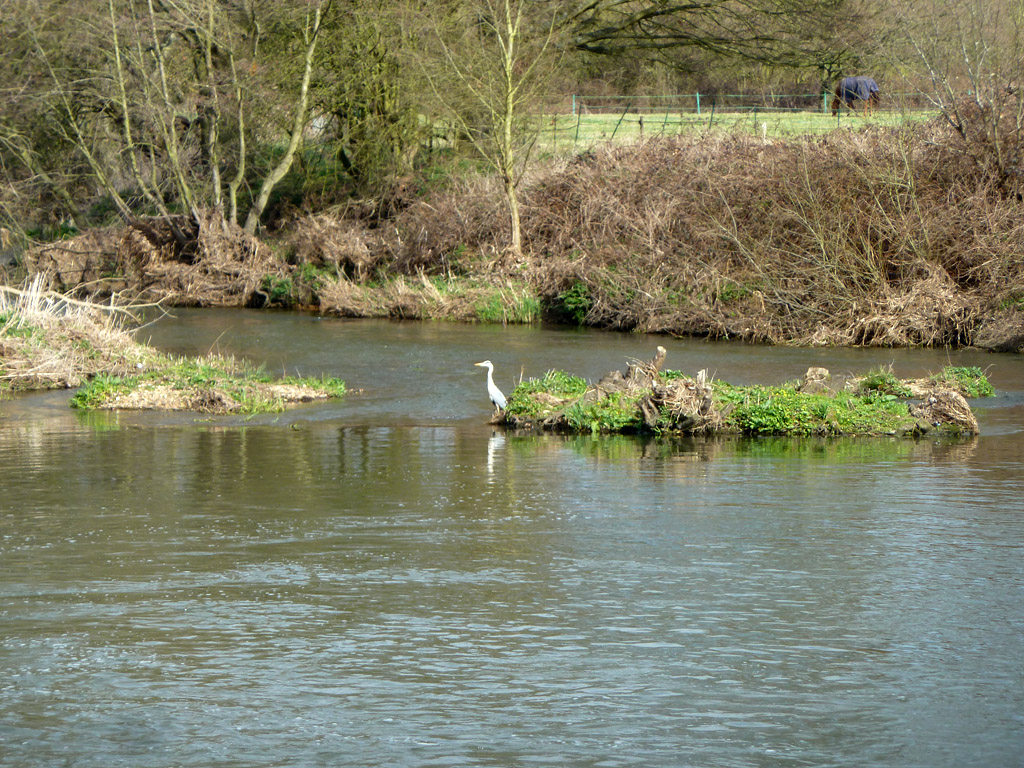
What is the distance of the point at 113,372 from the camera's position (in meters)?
19.1

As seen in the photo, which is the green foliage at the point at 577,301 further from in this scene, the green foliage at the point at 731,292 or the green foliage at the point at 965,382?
the green foliage at the point at 965,382

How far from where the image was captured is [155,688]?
6.75m

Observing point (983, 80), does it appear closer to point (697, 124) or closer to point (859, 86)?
point (697, 124)

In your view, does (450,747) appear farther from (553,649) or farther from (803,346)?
(803,346)

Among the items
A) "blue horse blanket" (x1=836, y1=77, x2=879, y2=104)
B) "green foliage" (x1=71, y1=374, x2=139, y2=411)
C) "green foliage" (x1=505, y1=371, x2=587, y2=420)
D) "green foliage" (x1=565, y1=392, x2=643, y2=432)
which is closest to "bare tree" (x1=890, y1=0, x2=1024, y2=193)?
"blue horse blanket" (x1=836, y1=77, x2=879, y2=104)

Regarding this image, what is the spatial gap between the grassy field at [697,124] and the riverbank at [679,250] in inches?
83.6

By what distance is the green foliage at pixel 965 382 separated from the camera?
17641mm

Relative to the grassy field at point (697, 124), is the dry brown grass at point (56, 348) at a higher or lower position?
lower

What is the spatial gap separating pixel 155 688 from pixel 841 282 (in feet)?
69.5

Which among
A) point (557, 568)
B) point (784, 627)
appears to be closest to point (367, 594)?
point (557, 568)

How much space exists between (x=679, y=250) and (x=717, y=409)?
45.0 ft

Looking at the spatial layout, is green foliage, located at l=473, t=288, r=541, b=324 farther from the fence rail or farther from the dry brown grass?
the fence rail

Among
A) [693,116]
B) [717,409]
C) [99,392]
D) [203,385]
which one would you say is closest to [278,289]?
[203,385]

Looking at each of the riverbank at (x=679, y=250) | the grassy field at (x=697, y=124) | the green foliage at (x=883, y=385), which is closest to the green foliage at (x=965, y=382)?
the green foliage at (x=883, y=385)
